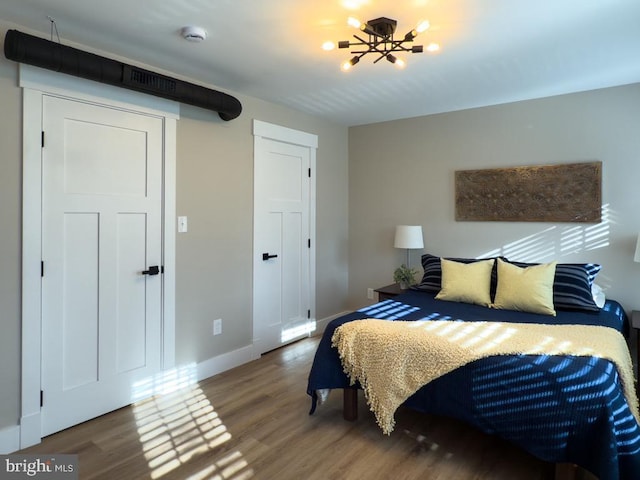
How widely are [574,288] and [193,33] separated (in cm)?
316

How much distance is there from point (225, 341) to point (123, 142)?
71.4 inches

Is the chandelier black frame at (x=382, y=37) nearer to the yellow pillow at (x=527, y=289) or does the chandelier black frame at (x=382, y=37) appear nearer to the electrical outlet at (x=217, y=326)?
Result: the yellow pillow at (x=527, y=289)

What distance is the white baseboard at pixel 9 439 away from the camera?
2.24 m

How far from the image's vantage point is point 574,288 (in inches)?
118

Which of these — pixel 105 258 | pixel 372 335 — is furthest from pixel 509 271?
pixel 105 258

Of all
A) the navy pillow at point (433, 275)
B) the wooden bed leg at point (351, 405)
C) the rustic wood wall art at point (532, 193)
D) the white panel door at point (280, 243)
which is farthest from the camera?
the white panel door at point (280, 243)

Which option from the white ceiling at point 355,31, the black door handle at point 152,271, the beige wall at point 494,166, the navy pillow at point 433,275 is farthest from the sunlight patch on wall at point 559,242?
the black door handle at point 152,271

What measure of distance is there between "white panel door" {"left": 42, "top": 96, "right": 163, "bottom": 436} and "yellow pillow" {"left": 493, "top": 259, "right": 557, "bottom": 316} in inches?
104

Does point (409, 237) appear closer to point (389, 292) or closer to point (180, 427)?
point (389, 292)

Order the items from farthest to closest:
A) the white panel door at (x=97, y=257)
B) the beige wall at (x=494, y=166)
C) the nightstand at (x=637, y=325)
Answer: the beige wall at (x=494, y=166) < the nightstand at (x=637, y=325) < the white panel door at (x=97, y=257)

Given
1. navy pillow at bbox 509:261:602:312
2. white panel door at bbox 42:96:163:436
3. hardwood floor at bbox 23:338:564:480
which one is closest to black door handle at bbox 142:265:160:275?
white panel door at bbox 42:96:163:436

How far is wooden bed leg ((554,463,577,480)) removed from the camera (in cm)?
183

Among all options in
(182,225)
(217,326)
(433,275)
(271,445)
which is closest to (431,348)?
(271,445)

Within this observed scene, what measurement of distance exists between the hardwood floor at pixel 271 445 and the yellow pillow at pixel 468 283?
1.01m
